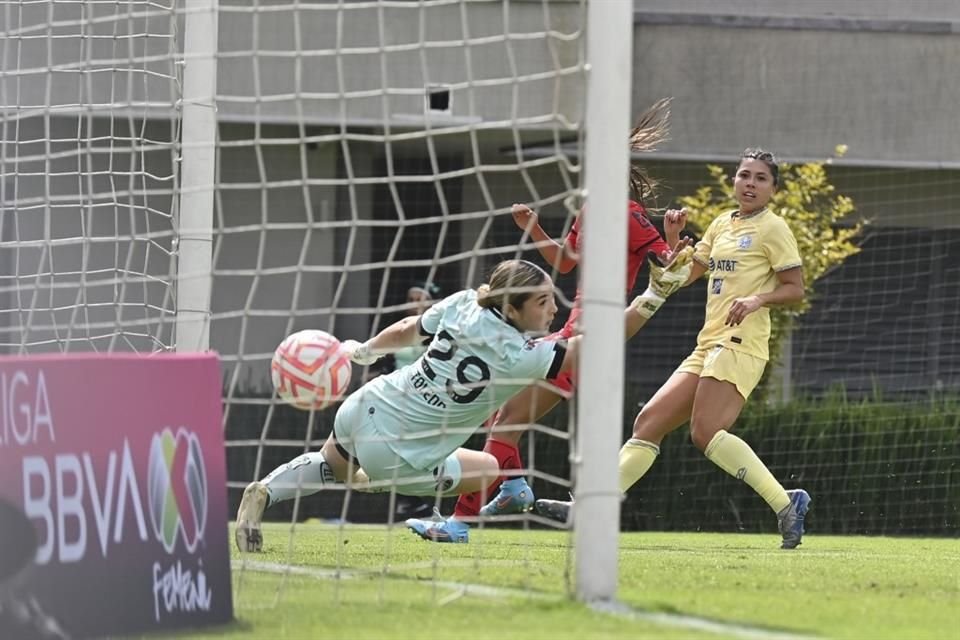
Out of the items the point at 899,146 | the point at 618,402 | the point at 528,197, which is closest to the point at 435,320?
the point at 618,402

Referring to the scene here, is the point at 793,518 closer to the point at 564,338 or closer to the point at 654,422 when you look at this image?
the point at 654,422

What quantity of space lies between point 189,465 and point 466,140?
39.8ft

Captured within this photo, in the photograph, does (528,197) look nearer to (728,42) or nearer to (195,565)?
(728,42)

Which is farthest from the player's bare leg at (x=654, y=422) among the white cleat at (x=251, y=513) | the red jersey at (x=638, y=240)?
the white cleat at (x=251, y=513)

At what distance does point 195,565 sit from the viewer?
5234 millimetres

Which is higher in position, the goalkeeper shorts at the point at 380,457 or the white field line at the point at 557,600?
the goalkeeper shorts at the point at 380,457

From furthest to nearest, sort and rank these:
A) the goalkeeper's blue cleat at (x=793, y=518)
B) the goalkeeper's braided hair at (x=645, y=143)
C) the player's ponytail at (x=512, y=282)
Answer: the goalkeeper's braided hair at (x=645, y=143) < the goalkeeper's blue cleat at (x=793, y=518) < the player's ponytail at (x=512, y=282)

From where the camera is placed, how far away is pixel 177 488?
524cm

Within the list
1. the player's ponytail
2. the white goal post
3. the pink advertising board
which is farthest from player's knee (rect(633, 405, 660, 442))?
the pink advertising board

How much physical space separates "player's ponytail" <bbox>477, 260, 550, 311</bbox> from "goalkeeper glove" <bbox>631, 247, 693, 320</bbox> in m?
0.93

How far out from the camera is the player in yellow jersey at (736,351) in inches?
341

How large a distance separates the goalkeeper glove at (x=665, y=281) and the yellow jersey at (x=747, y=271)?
118 cm

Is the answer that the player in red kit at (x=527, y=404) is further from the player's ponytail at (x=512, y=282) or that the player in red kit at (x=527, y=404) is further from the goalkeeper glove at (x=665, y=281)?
the player's ponytail at (x=512, y=282)

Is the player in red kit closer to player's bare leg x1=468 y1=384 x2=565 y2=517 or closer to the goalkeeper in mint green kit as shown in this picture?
player's bare leg x1=468 y1=384 x2=565 y2=517
